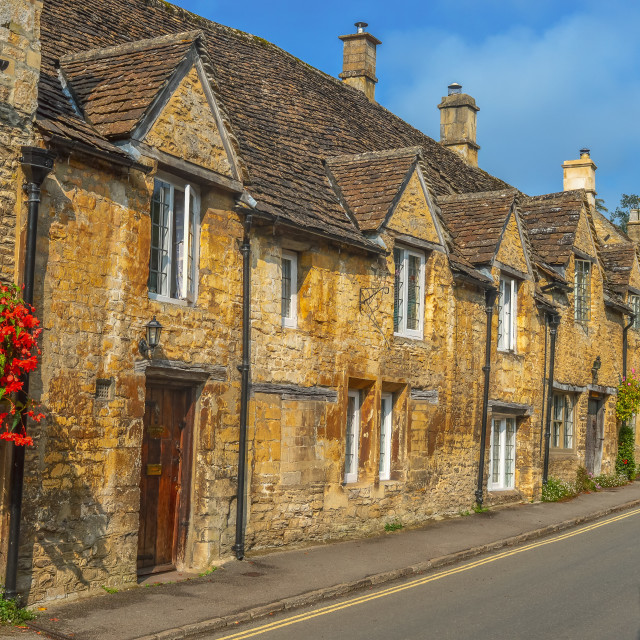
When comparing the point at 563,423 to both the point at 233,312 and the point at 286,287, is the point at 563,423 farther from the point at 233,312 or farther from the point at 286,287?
the point at 233,312

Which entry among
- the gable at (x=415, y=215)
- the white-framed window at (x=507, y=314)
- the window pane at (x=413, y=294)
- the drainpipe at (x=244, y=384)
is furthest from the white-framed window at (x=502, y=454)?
the drainpipe at (x=244, y=384)

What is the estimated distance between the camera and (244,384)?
40.8 ft

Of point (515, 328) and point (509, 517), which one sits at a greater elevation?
point (515, 328)

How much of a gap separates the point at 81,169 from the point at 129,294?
1.50 meters

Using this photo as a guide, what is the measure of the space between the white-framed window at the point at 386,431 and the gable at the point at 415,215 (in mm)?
2913

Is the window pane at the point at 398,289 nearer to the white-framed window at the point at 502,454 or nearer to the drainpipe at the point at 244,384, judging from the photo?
the drainpipe at the point at 244,384

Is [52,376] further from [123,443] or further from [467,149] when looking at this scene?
[467,149]

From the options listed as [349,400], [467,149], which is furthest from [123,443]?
[467,149]

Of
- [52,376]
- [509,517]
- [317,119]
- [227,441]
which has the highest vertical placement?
[317,119]

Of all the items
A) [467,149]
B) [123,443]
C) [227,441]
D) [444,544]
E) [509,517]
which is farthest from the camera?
[467,149]

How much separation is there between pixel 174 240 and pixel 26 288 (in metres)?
2.79

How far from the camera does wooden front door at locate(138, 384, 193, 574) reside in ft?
36.9

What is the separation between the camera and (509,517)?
1788 cm

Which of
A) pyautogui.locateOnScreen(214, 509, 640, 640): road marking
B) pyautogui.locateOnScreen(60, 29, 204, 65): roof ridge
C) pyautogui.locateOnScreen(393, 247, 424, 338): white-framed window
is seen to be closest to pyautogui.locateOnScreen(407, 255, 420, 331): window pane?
pyautogui.locateOnScreen(393, 247, 424, 338): white-framed window
